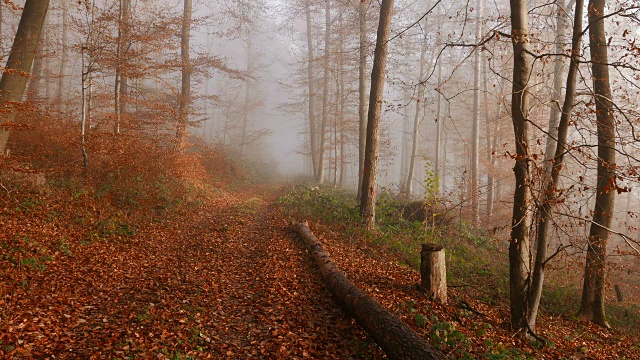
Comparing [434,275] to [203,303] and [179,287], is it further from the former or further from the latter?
[179,287]

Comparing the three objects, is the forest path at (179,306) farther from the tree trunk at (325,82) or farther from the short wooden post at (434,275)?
the tree trunk at (325,82)

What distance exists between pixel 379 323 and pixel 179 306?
3142 mm

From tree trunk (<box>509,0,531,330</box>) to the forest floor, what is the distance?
54cm

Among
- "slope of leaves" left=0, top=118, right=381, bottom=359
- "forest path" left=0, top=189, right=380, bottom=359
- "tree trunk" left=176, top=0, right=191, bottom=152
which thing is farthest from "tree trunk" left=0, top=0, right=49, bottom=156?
"tree trunk" left=176, top=0, right=191, bottom=152

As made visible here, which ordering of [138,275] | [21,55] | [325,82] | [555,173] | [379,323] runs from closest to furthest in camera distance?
1. [379,323]
2. [555,173]
3. [138,275]
4. [21,55]
5. [325,82]

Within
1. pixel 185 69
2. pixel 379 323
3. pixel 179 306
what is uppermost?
pixel 185 69

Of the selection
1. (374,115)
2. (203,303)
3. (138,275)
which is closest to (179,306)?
(203,303)

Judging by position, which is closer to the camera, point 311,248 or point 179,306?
point 179,306

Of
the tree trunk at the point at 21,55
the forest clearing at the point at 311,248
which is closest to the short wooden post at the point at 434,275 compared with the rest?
the forest clearing at the point at 311,248

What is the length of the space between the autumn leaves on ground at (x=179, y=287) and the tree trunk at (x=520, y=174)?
0.54m

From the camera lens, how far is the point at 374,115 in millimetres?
10492

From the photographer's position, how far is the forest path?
14.4 ft

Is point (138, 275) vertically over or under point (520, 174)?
under

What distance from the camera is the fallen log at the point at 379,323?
12.8 feet
